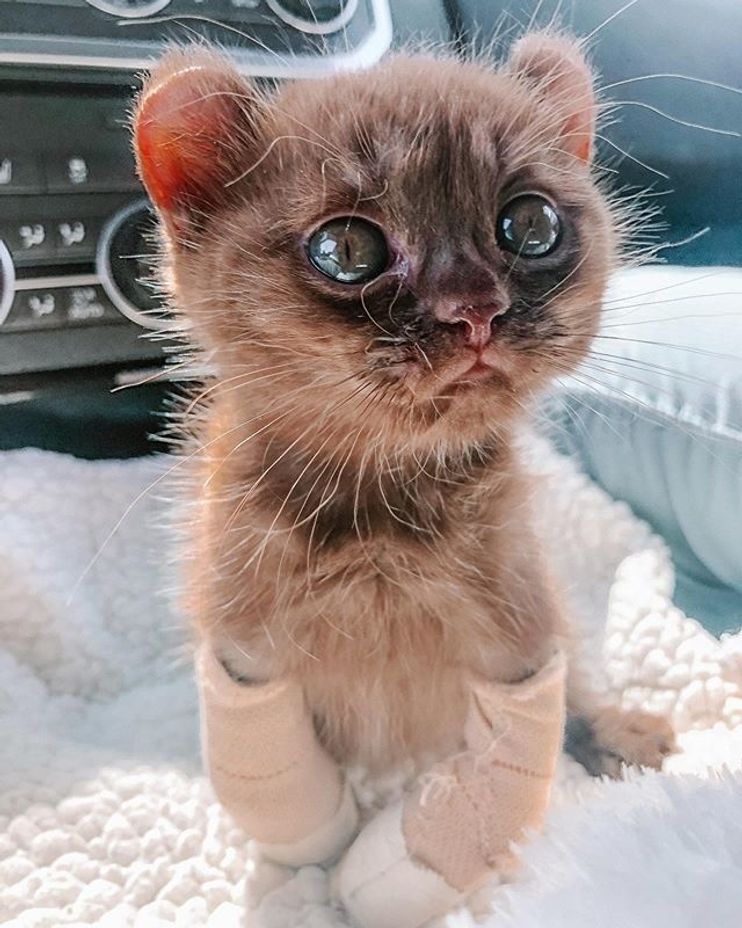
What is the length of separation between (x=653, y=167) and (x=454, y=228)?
693 mm

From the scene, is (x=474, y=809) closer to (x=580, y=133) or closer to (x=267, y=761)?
(x=267, y=761)

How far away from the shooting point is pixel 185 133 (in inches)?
22.5

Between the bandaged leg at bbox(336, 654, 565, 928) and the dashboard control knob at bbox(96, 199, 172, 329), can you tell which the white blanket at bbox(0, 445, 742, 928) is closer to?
the bandaged leg at bbox(336, 654, 565, 928)

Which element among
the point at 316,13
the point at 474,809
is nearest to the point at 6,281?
the point at 316,13

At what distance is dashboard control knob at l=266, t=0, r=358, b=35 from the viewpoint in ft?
2.97

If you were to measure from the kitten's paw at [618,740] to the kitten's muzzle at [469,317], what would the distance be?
1.59ft

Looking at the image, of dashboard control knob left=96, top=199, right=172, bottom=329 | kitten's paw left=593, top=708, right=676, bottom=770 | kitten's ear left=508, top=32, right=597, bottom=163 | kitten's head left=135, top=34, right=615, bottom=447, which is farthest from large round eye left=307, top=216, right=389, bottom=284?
kitten's paw left=593, top=708, right=676, bottom=770

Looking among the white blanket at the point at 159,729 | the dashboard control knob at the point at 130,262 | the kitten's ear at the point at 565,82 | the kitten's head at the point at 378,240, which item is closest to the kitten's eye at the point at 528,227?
the kitten's head at the point at 378,240

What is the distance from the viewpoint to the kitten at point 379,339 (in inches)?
19.9

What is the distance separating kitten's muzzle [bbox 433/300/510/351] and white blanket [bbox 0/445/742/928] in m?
0.23

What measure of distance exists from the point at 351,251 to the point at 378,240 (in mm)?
17

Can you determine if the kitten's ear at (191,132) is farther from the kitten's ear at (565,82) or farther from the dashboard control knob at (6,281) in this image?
the dashboard control knob at (6,281)

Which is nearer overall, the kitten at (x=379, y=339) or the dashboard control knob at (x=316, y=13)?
the kitten at (x=379, y=339)

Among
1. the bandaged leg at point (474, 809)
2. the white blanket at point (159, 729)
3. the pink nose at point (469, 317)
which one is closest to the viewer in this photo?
the white blanket at point (159, 729)
